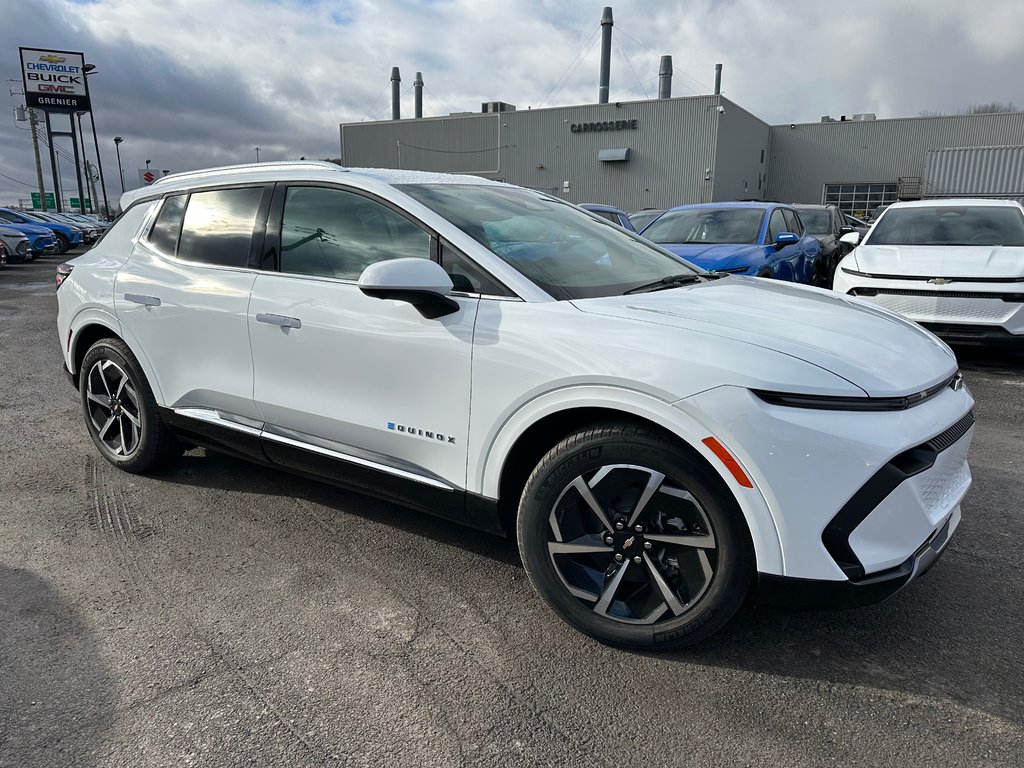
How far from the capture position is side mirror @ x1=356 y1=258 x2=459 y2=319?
248 centimetres

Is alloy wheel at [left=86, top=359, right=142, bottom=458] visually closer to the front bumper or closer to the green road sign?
the front bumper

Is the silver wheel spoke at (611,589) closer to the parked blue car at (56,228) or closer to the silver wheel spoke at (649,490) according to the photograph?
the silver wheel spoke at (649,490)

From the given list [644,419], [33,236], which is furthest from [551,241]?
[33,236]

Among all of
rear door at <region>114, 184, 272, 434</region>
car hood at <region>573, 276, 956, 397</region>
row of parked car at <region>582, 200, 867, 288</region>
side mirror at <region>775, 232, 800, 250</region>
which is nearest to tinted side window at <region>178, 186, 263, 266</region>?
rear door at <region>114, 184, 272, 434</region>

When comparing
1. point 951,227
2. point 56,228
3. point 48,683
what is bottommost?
point 48,683

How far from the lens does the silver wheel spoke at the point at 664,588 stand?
2297 millimetres

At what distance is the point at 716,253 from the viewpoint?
769 centimetres

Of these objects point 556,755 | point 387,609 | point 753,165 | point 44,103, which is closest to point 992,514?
point 556,755

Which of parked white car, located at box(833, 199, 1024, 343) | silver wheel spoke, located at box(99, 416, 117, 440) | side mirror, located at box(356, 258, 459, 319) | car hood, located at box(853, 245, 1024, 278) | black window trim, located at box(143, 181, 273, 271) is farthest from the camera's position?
car hood, located at box(853, 245, 1024, 278)

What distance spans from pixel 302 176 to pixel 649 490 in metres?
2.16

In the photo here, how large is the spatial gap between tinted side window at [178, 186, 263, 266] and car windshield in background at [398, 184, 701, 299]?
0.89m

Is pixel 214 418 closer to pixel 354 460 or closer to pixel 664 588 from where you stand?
pixel 354 460

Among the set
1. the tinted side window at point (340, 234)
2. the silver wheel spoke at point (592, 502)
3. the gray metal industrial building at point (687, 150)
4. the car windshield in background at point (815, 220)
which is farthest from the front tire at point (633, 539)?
the gray metal industrial building at point (687, 150)

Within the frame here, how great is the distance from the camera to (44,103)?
5366 centimetres
